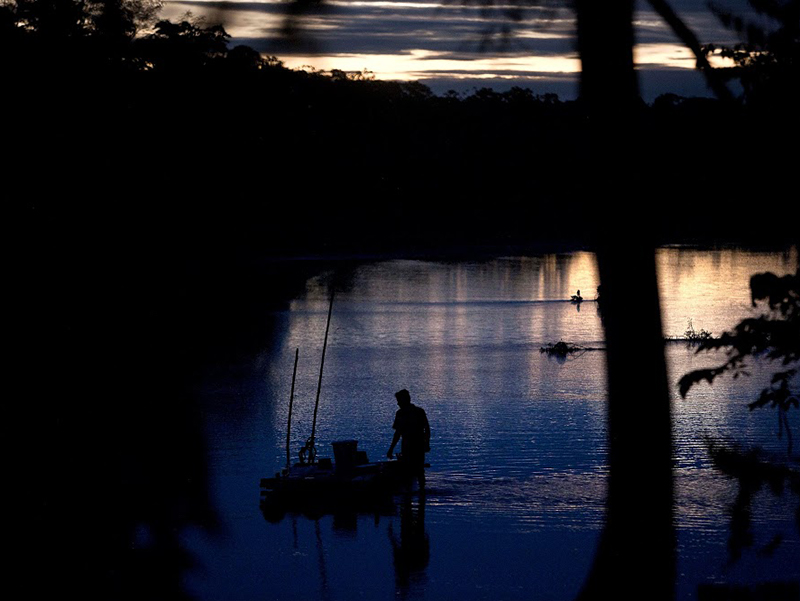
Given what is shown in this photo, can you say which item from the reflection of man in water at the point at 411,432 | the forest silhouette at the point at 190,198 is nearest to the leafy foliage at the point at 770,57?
the forest silhouette at the point at 190,198

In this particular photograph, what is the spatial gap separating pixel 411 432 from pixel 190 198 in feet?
14.2

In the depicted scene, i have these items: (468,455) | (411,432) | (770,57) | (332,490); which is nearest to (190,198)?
(411,432)

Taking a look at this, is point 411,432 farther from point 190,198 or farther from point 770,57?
point 770,57

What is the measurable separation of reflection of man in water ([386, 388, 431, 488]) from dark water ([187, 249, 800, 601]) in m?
0.47

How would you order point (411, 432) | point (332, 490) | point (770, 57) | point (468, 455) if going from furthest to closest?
point (468, 455) < point (332, 490) < point (411, 432) < point (770, 57)

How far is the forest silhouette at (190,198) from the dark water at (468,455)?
42cm

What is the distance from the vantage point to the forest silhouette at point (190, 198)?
161 inches

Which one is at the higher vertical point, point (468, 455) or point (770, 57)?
point (770, 57)

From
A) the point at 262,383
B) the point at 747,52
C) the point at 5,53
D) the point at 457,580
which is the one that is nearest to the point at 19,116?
the point at 5,53

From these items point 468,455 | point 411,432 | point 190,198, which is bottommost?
point 468,455

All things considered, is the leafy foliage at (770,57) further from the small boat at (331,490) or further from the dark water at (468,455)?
the small boat at (331,490)

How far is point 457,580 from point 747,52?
6602mm

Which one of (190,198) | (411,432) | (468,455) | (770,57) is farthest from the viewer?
(468,455)

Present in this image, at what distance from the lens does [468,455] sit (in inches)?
669
